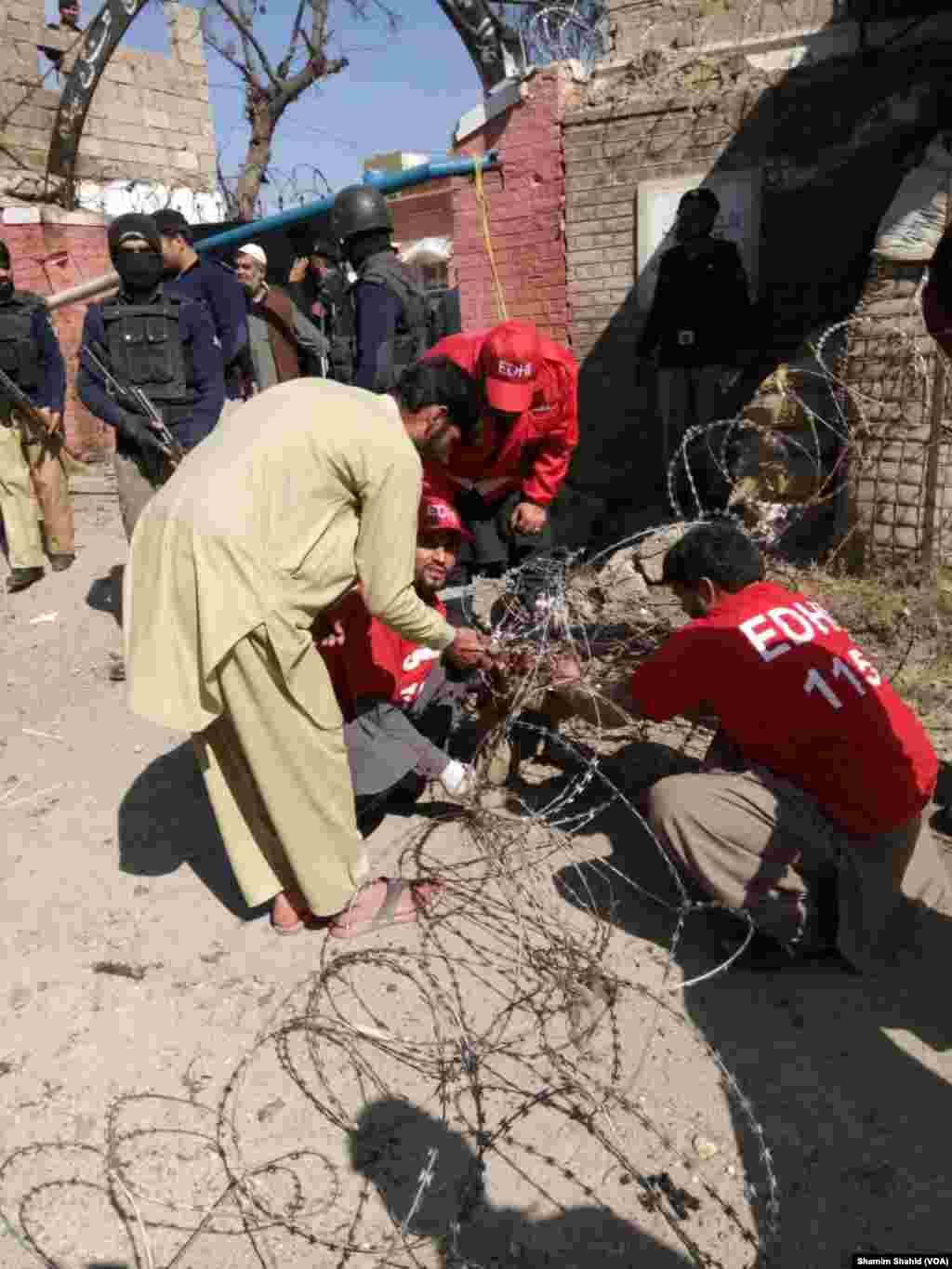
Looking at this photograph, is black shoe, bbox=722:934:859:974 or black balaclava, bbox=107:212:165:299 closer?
black shoe, bbox=722:934:859:974

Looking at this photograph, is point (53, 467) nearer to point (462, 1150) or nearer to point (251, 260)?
point (251, 260)

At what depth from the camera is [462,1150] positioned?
7.65 ft

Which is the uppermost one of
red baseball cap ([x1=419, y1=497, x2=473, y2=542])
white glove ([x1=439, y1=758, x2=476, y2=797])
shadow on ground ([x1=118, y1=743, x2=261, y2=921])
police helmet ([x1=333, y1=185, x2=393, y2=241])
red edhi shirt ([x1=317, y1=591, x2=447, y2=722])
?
police helmet ([x1=333, y1=185, x2=393, y2=241])

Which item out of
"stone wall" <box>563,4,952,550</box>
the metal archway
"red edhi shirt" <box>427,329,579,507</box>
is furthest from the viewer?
the metal archway

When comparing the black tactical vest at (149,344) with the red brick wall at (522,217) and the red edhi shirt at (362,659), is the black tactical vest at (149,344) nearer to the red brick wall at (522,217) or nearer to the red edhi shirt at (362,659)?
the red edhi shirt at (362,659)

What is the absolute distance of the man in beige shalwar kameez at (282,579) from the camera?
8.35 ft

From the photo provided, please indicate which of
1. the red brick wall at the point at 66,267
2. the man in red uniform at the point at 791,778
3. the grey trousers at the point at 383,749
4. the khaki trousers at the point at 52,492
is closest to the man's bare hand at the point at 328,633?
the grey trousers at the point at 383,749

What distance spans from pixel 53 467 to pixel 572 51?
5.27m

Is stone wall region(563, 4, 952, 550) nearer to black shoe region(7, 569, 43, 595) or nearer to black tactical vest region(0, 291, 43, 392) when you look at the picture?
black tactical vest region(0, 291, 43, 392)

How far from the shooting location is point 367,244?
5.09 meters

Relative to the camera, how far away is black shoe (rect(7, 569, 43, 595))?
6656mm

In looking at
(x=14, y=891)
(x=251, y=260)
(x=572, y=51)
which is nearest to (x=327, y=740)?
(x=14, y=891)

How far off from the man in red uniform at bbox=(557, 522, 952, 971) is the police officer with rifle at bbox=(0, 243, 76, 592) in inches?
206


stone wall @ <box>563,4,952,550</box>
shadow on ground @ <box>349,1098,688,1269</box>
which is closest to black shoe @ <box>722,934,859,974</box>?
shadow on ground @ <box>349,1098,688,1269</box>
